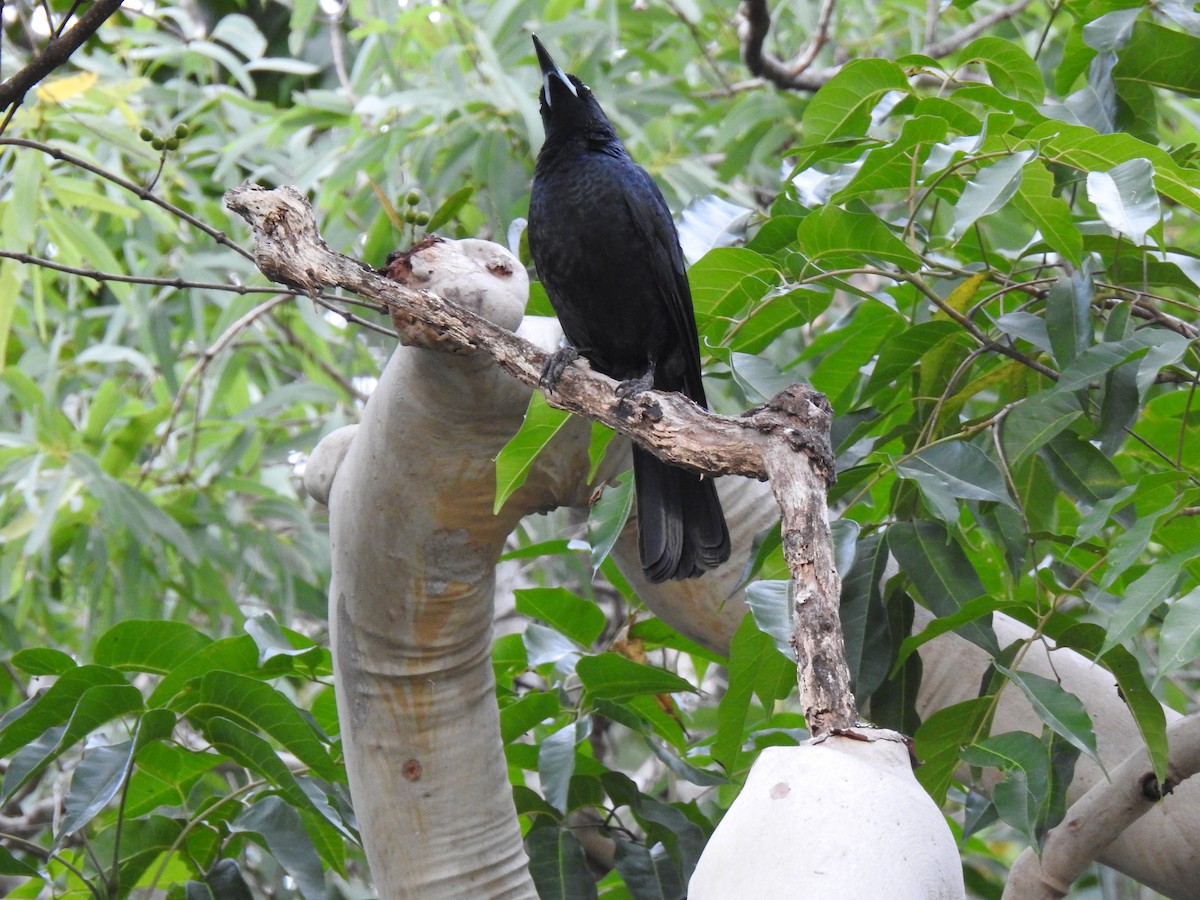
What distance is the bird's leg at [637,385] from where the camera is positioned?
4.85 feet

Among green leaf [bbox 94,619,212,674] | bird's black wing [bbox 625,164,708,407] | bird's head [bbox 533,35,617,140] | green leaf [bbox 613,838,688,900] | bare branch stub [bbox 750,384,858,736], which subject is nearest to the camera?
bare branch stub [bbox 750,384,858,736]

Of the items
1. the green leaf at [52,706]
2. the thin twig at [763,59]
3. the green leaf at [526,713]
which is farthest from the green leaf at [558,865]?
the thin twig at [763,59]

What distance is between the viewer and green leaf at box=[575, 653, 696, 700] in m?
1.82

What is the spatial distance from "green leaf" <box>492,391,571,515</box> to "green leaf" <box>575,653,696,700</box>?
39cm

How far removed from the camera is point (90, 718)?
1662 millimetres

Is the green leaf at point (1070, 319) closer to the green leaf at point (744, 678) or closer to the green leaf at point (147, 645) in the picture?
the green leaf at point (744, 678)

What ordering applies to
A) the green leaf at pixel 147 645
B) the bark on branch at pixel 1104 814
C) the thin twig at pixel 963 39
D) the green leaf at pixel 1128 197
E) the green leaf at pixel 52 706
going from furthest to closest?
1. the thin twig at pixel 963 39
2. the green leaf at pixel 147 645
3. the green leaf at pixel 52 706
4. the bark on branch at pixel 1104 814
5. the green leaf at pixel 1128 197

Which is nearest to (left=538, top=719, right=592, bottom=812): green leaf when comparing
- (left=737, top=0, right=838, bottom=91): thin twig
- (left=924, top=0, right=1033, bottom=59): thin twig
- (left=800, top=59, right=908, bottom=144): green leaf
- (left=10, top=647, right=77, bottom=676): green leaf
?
(left=10, top=647, right=77, bottom=676): green leaf

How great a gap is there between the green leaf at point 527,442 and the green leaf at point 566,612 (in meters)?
0.49

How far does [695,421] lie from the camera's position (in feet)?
4.35

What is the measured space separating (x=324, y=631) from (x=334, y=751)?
2.03 metres

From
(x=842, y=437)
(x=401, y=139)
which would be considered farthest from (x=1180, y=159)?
(x=401, y=139)

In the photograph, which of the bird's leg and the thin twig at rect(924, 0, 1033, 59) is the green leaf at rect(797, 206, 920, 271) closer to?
the bird's leg

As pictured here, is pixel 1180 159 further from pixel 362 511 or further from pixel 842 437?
pixel 362 511
